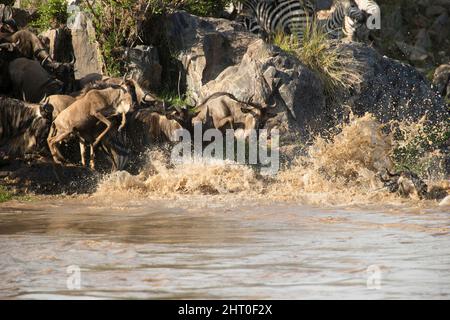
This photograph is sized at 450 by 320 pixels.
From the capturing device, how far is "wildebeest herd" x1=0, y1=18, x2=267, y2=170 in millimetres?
14047

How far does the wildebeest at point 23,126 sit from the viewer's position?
1400cm

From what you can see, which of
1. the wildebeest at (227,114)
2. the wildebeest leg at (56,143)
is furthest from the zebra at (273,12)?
the wildebeest leg at (56,143)

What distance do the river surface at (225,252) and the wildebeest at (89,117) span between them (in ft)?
6.99

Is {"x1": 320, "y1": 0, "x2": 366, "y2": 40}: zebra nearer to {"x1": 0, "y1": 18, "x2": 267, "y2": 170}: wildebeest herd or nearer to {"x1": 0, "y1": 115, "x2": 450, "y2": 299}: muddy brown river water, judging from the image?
{"x1": 0, "y1": 18, "x2": 267, "y2": 170}: wildebeest herd

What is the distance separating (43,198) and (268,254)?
5.24 meters

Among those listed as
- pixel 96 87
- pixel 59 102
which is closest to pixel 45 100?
pixel 59 102

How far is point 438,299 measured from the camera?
689 cm

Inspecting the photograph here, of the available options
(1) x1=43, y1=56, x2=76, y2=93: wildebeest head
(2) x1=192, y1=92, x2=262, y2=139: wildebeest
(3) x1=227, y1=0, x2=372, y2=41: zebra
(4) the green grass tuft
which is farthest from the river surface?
(3) x1=227, y1=0, x2=372, y2=41: zebra

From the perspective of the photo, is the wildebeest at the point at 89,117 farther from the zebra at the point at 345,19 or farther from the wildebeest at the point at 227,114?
the zebra at the point at 345,19

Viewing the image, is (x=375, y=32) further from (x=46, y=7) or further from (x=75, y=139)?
(x=75, y=139)

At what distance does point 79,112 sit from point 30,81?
4.45ft

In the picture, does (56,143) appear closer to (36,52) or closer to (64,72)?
(64,72)

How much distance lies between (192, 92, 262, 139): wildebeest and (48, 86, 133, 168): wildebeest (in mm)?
1228
